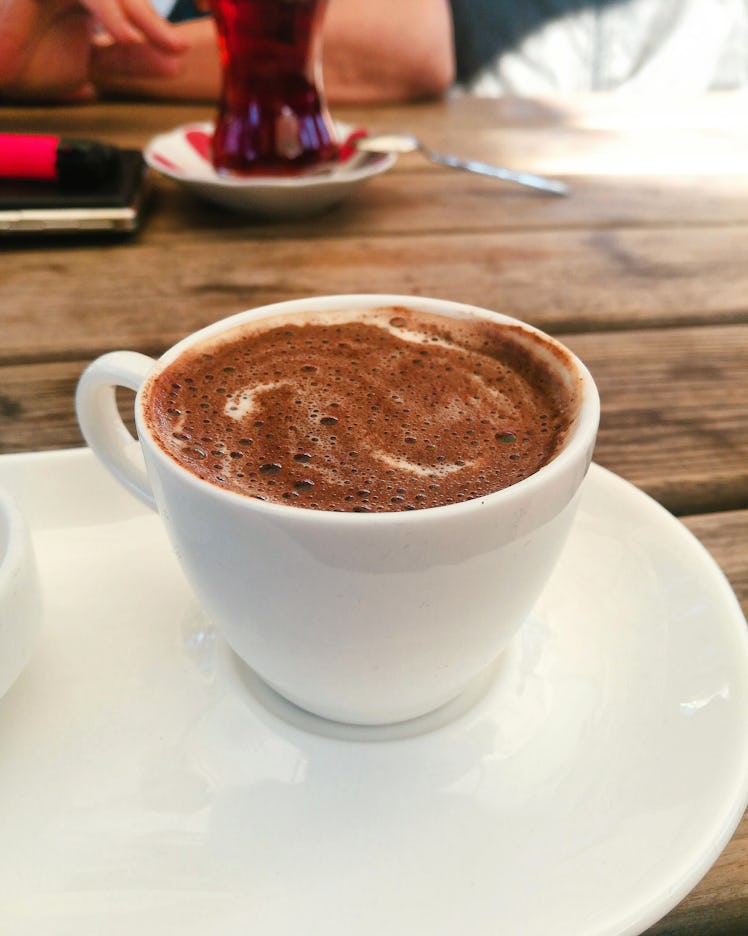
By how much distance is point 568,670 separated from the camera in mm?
590

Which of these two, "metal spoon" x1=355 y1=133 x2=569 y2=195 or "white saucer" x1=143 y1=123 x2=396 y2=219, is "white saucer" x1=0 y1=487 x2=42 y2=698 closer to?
"white saucer" x1=143 y1=123 x2=396 y2=219

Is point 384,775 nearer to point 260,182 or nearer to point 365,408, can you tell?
point 365,408

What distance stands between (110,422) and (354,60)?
5.75 feet

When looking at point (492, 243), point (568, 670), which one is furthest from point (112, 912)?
point (492, 243)

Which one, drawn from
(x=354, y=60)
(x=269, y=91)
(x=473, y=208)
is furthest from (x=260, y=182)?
(x=354, y=60)

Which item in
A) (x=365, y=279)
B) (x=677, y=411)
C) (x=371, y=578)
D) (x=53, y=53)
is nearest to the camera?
(x=371, y=578)

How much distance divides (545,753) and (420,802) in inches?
3.4

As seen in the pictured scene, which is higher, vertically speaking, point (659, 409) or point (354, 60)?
point (354, 60)

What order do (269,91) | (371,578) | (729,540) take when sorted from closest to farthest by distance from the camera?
(371,578)
(729,540)
(269,91)

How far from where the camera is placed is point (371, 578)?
46 centimetres

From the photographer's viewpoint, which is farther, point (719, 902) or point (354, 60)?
point (354, 60)

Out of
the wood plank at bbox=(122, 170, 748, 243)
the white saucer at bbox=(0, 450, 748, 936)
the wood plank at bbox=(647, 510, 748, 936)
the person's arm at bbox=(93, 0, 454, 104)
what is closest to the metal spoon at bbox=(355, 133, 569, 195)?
the wood plank at bbox=(122, 170, 748, 243)

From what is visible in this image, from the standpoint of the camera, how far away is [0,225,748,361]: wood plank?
1047 mm

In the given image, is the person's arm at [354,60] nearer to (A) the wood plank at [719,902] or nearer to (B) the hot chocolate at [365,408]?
(B) the hot chocolate at [365,408]
